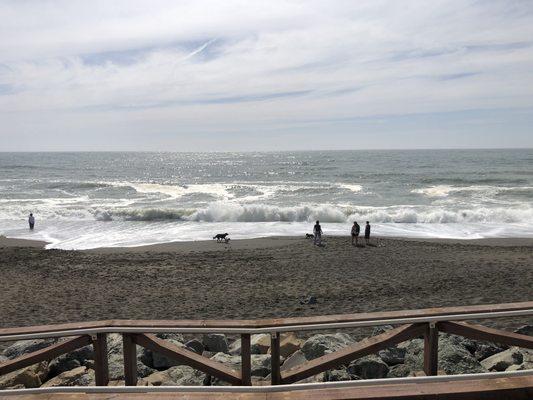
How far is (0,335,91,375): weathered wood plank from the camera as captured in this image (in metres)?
3.76

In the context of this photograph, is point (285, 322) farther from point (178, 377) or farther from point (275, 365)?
point (178, 377)

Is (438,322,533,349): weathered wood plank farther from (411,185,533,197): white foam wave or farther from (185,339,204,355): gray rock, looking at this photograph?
(411,185,533,197): white foam wave

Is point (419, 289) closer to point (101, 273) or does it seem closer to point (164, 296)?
point (164, 296)

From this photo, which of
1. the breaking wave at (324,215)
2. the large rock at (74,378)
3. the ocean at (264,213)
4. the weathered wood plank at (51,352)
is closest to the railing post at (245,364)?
the weathered wood plank at (51,352)

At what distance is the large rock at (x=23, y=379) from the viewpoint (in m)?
5.23

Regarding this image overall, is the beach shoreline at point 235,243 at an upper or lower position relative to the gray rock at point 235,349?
lower

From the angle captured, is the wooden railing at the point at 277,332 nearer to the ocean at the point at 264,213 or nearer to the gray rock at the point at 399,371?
the gray rock at the point at 399,371

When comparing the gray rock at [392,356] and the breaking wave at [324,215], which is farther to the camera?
the breaking wave at [324,215]

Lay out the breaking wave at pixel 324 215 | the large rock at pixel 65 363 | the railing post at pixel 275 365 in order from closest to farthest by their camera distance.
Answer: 1. the railing post at pixel 275 365
2. the large rock at pixel 65 363
3. the breaking wave at pixel 324 215

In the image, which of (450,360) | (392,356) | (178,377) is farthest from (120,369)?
(450,360)

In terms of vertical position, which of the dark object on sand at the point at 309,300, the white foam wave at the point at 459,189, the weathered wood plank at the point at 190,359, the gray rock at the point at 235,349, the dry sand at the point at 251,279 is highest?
the weathered wood plank at the point at 190,359

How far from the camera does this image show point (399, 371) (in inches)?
219

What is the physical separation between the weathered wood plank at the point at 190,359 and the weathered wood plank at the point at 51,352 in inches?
16.7

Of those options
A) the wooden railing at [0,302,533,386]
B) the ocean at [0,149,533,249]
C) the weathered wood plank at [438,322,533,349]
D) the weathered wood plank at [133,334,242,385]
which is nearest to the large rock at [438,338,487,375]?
the weathered wood plank at [438,322,533,349]
